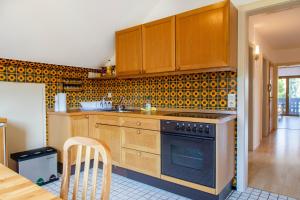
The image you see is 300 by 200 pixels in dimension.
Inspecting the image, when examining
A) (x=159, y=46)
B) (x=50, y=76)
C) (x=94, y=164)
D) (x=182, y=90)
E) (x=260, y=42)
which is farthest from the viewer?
(x=260, y=42)

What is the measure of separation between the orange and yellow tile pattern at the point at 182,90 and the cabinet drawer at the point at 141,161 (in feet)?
2.71

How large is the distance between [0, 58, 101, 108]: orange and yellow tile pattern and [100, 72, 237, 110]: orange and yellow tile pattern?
21.5 inches

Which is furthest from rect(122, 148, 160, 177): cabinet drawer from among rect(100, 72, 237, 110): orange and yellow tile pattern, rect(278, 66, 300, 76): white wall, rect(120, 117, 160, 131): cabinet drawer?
rect(278, 66, 300, 76): white wall

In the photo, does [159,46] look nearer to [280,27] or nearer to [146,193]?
[146,193]

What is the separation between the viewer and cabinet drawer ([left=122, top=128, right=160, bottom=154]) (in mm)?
2535

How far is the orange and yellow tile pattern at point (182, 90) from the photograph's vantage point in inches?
103

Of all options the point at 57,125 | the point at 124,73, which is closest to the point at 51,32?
the point at 124,73

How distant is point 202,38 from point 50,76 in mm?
2407

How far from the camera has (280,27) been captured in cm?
432

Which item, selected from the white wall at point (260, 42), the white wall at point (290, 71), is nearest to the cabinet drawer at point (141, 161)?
the white wall at point (260, 42)

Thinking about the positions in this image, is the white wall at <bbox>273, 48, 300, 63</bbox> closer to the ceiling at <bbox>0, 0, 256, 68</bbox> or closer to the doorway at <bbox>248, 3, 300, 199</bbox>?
the doorway at <bbox>248, 3, 300, 199</bbox>

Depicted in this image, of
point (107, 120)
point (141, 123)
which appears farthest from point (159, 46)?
point (107, 120)

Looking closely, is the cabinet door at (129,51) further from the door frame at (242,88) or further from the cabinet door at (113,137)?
the door frame at (242,88)

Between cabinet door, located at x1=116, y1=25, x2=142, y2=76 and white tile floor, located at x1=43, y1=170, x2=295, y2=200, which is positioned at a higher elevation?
cabinet door, located at x1=116, y1=25, x2=142, y2=76
